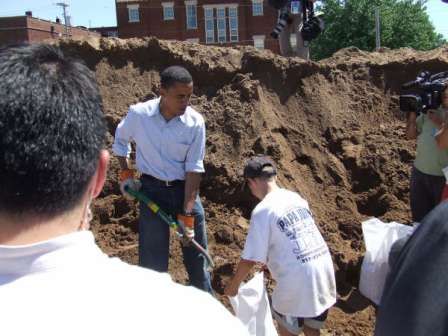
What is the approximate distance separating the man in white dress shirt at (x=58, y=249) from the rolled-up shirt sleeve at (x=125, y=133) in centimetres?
303

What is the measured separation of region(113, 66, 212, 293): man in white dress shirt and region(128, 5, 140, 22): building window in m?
39.9

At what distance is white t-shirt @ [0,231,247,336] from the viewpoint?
0.94 metres

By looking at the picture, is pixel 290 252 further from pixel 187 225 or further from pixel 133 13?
pixel 133 13

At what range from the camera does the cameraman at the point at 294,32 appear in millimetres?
8781

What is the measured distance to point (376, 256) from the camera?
2961 millimetres

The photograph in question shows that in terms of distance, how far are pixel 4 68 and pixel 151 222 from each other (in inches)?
123

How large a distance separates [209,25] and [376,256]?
42.1 m

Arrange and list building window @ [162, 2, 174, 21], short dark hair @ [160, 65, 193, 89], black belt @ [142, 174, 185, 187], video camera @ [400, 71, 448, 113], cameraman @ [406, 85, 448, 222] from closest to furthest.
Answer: short dark hair @ [160, 65, 193, 89], black belt @ [142, 174, 185, 187], video camera @ [400, 71, 448, 113], cameraman @ [406, 85, 448, 222], building window @ [162, 2, 174, 21]

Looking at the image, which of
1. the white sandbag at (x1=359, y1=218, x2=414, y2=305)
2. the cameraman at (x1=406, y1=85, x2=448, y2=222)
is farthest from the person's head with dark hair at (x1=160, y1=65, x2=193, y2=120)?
the cameraman at (x1=406, y1=85, x2=448, y2=222)

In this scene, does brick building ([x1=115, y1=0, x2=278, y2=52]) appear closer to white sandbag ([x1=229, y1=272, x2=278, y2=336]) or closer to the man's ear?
white sandbag ([x1=229, y1=272, x2=278, y2=336])

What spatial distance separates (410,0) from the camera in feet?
104

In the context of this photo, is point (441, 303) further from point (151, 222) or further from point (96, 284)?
point (151, 222)

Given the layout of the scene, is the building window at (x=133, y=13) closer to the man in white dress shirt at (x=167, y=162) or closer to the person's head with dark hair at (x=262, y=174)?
the man in white dress shirt at (x=167, y=162)

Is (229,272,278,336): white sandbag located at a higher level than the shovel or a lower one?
lower
